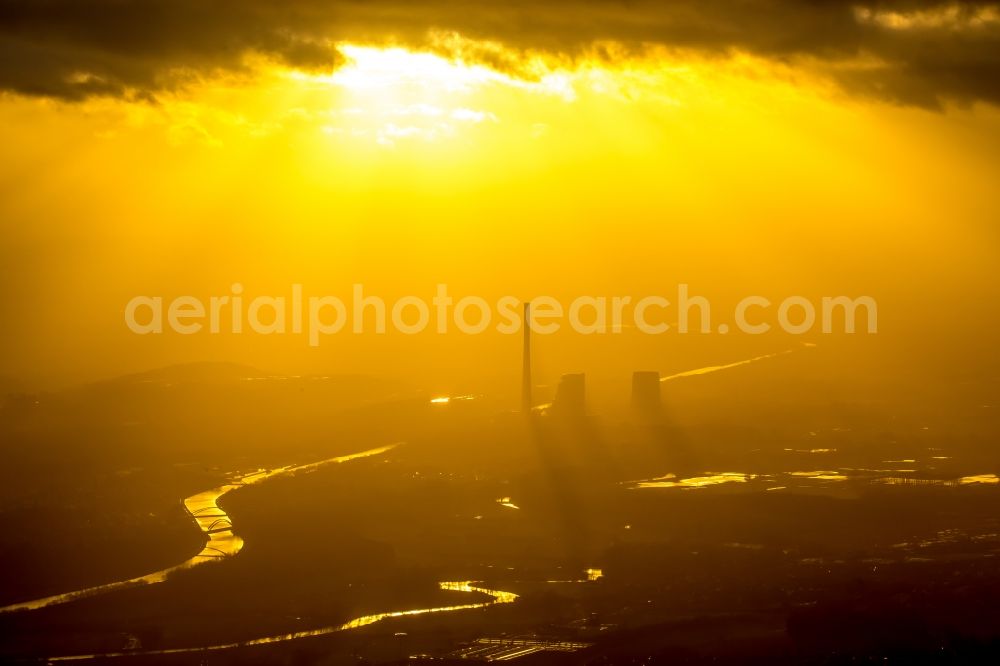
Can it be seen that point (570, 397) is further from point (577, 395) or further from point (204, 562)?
point (204, 562)

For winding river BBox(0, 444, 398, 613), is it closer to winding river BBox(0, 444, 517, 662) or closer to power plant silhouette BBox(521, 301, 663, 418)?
winding river BBox(0, 444, 517, 662)

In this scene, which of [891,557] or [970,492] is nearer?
[891,557]

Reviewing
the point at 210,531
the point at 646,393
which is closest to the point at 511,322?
the point at 646,393

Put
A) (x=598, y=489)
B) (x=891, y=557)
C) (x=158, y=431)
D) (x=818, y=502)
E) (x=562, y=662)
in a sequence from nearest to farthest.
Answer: (x=562, y=662)
(x=891, y=557)
(x=818, y=502)
(x=598, y=489)
(x=158, y=431)

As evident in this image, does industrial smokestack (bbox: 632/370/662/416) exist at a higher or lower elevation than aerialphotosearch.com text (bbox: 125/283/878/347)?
lower

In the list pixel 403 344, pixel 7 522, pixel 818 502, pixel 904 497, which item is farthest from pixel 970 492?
pixel 403 344

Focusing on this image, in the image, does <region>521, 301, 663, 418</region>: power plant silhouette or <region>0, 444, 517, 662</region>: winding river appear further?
<region>521, 301, 663, 418</region>: power plant silhouette

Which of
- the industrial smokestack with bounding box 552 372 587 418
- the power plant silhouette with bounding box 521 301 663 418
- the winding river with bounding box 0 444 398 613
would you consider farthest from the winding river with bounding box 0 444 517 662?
the power plant silhouette with bounding box 521 301 663 418

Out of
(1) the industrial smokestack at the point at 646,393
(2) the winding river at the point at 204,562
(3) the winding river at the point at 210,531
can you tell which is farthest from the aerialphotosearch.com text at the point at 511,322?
(2) the winding river at the point at 204,562

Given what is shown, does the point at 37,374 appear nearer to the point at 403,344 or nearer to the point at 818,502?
the point at 403,344
